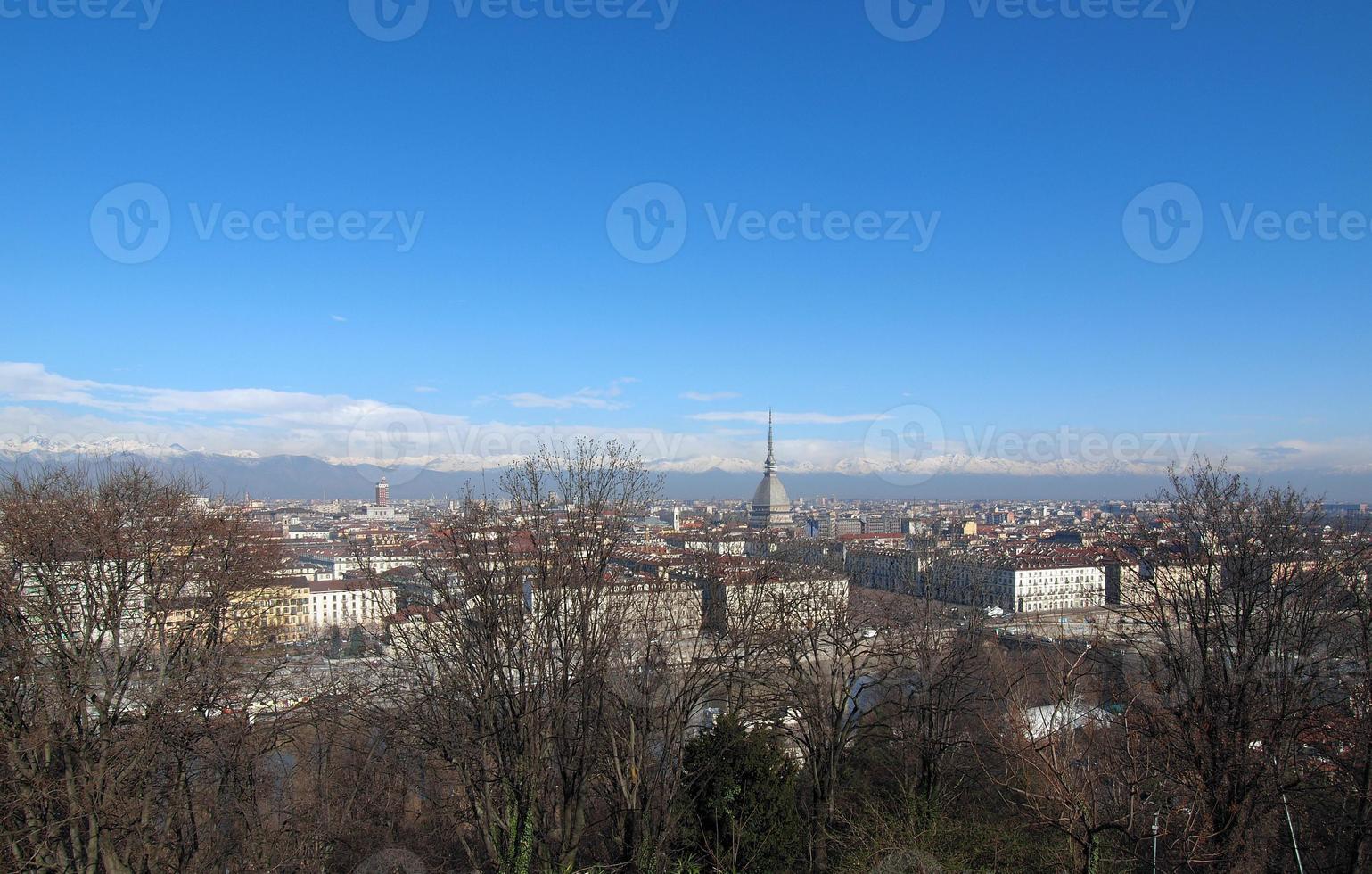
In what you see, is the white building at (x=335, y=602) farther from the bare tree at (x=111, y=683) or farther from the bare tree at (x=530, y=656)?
the bare tree at (x=530, y=656)

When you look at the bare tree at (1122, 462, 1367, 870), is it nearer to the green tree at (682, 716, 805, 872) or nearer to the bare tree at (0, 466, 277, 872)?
the green tree at (682, 716, 805, 872)

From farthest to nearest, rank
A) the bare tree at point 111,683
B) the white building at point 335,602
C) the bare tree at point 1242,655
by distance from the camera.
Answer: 1. the white building at point 335,602
2. the bare tree at point 1242,655
3. the bare tree at point 111,683

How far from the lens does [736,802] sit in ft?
28.9

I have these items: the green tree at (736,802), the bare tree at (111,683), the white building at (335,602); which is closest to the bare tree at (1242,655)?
the green tree at (736,802)

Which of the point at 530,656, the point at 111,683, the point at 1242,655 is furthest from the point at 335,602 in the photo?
the point at 1242,655

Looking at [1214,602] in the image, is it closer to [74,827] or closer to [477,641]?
[477,641]

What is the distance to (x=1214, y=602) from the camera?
9.66 meters

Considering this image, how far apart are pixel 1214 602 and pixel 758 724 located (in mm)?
5487

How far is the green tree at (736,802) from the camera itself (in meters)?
8.77

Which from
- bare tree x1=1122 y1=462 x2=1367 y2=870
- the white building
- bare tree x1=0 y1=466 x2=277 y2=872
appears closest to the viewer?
bare tree x1=0 y1=466 x2=277 y2=872

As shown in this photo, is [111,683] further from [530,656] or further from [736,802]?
[736,802]

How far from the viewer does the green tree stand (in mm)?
8766

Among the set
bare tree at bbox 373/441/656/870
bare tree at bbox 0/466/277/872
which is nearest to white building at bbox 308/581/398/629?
bare tree at bbox 0/466/277/872

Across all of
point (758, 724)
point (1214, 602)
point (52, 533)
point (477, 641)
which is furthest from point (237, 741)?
point (1214, 602)
